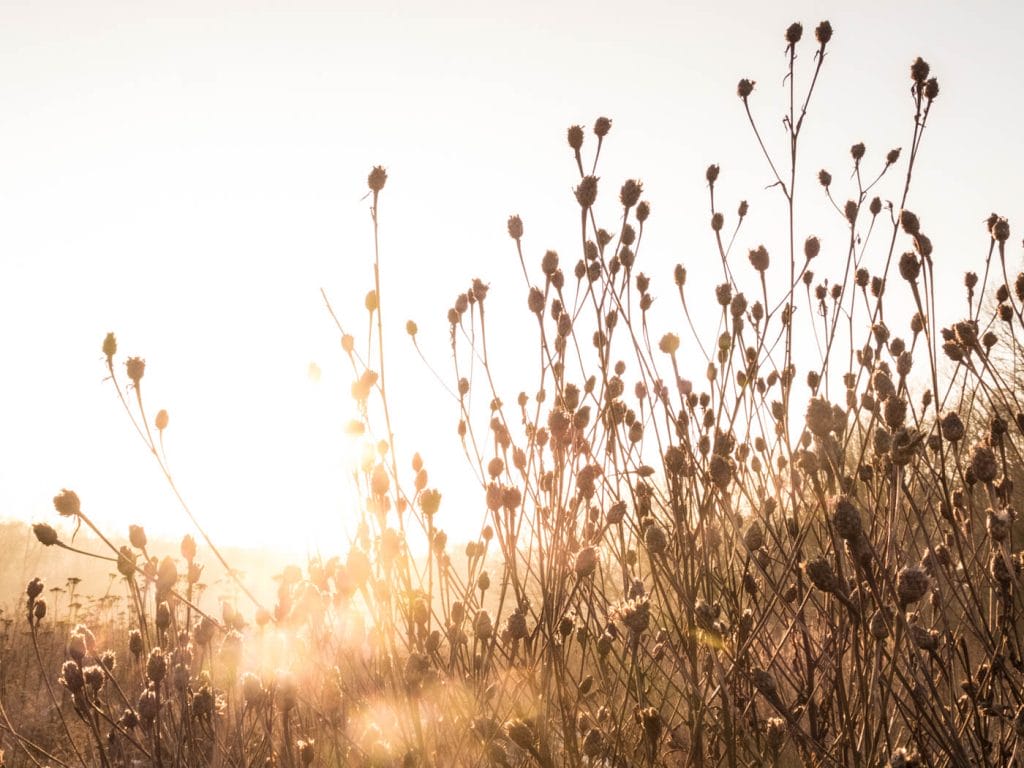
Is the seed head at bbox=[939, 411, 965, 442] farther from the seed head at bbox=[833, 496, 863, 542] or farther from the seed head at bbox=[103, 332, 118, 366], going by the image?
the seed head at bbox=[103, 332, 118, 366]

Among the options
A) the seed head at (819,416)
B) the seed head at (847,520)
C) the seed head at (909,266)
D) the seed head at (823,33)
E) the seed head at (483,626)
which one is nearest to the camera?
the seed head at (847,520)

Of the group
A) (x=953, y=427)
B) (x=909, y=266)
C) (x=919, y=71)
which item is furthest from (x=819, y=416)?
(x=919, y=71)

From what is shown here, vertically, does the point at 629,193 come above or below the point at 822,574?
above

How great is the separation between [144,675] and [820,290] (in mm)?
2653

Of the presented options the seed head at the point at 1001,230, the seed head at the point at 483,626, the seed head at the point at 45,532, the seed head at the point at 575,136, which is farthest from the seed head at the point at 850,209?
the seed head at the point at 45,532

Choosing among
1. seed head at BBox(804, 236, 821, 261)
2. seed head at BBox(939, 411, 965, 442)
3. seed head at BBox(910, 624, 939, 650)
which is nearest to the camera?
seed head at BBox(910, 624, 939, 650)

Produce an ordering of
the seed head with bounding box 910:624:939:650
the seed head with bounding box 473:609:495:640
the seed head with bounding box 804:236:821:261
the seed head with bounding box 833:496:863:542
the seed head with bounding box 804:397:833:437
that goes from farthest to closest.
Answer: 1. the seed head with bounding box 804:236:821:261
2. the seed head with bounding box 473:609:495:640
3. the seed head with bounding box 910:624:939:650
4. the seed head with bounding box 804:397:833:437
5. the seed head with bounding box 833:496:863:542

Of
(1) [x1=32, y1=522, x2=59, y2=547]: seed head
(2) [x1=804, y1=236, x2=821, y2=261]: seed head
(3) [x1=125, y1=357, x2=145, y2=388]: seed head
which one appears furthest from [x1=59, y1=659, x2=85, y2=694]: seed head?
(2) [x1=804, y1=236, x2=821, y2=261]: seed head

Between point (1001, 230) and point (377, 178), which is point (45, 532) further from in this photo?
point (1001, 230)

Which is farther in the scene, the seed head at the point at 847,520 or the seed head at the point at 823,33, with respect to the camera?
the seed head at the point at 823,33

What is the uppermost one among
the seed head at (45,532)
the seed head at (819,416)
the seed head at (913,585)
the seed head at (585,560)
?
the seed head at (819,416)

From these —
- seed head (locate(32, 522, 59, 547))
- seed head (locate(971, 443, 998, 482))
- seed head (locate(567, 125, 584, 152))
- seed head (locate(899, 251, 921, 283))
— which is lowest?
seed head (locate(971, 443, 998, 482))

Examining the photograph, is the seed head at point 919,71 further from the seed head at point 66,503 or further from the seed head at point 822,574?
the seed head at point 66,503

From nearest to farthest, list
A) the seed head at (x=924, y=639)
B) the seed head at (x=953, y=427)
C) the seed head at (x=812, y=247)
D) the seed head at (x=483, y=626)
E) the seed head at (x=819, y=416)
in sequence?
the seed head at (x=819, y=416)
the seed head at (x=924, y=639)
the seed head at (x=953, y=427)
the seed head at (x=483, y=626)
the seed head at (x=812, y=247)
